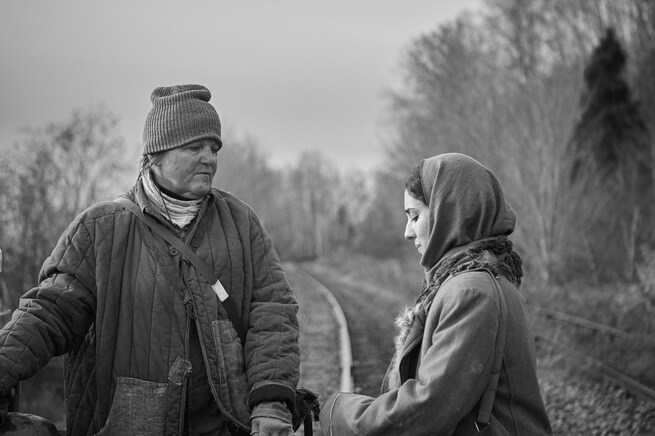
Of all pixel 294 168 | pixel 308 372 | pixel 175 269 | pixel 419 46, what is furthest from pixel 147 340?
pixel 294 168

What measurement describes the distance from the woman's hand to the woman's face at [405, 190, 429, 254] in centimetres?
86

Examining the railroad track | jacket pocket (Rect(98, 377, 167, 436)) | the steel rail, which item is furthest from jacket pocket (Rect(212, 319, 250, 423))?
the steel rail

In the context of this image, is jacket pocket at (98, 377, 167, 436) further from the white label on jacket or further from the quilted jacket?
the white label on jacket

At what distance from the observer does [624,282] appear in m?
17.7

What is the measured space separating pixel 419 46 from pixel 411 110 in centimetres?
334

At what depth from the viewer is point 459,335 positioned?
225 centimetres

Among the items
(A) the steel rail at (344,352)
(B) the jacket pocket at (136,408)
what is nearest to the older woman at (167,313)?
(B) the jacket pocket at (136,408)

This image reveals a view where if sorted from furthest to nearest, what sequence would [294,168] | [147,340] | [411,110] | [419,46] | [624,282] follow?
[294,168] < [411,110] < [419,46] < [624,282] < [147,340]

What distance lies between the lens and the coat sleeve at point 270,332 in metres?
2.76

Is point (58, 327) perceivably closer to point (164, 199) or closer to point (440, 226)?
point (164, 199)

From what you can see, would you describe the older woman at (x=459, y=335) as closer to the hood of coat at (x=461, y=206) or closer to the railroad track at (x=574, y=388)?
the hood of coat at (x=461, y=206)

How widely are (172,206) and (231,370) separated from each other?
0.76 meters

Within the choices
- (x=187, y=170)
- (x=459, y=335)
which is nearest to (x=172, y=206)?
(x=187, y=170)

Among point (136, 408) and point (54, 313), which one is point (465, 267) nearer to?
point (136, 408)
